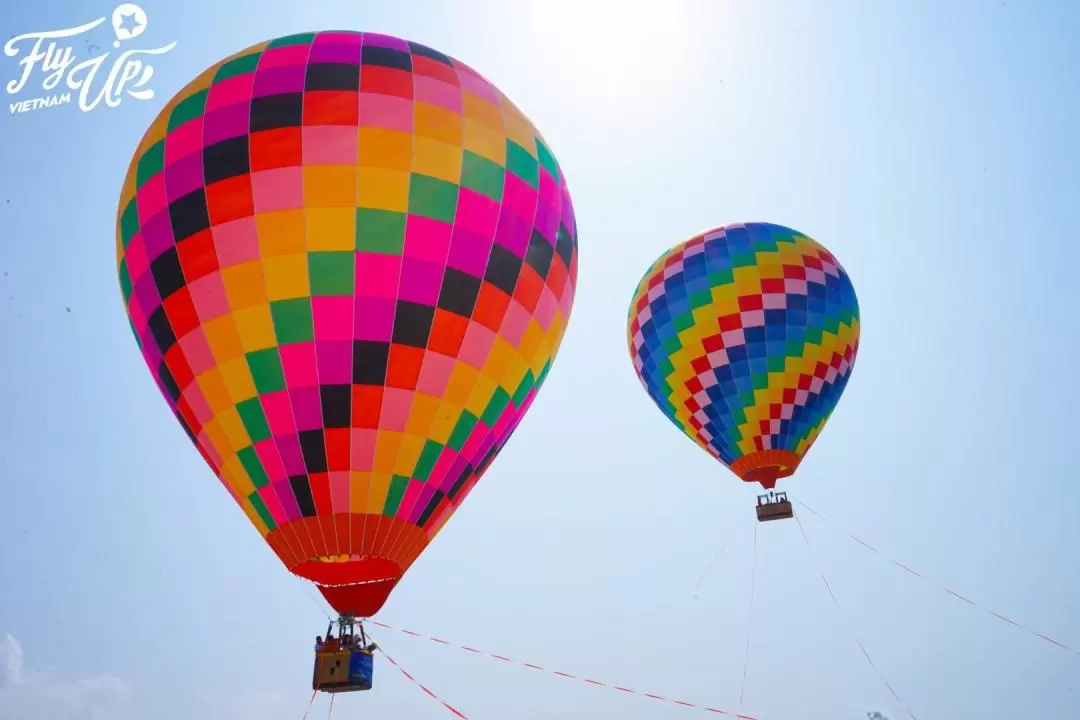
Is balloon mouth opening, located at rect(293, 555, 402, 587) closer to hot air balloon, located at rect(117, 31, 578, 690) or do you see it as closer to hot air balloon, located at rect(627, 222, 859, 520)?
hot air balloon, located at rect(117, 31, 578, 690)

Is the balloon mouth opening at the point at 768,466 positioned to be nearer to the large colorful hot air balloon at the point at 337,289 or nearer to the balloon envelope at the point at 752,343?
the balloon envelope at the point at 752,343

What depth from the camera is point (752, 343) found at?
1595 centimetres

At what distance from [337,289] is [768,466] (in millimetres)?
10028

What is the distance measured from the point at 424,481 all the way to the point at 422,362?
1181 mm

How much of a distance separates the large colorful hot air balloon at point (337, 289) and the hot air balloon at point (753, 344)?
768 centimetres

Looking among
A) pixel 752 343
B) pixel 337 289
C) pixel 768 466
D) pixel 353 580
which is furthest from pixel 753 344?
pixel 353 580

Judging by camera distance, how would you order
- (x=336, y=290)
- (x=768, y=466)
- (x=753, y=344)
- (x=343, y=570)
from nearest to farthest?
(x=343, y=570) < (x=336, y=290) < (x=768, y=466) < (x=753, y=344)

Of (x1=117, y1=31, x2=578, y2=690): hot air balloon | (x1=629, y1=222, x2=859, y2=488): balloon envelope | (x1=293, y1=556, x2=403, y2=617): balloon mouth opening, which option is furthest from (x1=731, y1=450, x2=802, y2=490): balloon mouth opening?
(x1=293, y1=556, x2=403, y2=617): balloon mouth opening

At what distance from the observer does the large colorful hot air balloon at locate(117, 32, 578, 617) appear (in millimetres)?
7883

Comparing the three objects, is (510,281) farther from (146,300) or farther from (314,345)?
(146,300)

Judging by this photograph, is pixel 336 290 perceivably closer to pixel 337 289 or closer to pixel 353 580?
pixel 337 289

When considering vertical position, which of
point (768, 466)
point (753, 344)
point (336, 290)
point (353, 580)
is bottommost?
point (353, 580)

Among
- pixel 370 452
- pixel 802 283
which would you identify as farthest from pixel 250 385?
pixel 802 283

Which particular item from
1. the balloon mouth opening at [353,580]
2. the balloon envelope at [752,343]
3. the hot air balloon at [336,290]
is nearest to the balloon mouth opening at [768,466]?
the balloon envelope at [752,343]
